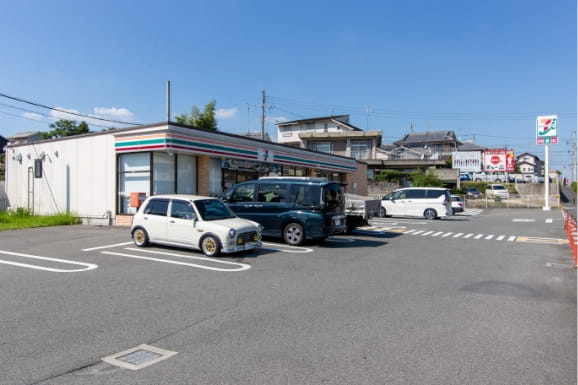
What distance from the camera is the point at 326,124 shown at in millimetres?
53219

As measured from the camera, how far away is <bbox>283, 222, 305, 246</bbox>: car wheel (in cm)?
1236

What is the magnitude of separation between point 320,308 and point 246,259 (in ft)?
13.7

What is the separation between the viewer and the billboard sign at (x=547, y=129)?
1436 inches

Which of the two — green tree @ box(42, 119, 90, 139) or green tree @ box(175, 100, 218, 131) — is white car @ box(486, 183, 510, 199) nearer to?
green tree @ box(175, 100, 218, 131)

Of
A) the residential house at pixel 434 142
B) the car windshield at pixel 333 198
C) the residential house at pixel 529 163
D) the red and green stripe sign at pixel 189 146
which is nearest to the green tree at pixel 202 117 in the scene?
the red and green stripe sign at pixel 189 146

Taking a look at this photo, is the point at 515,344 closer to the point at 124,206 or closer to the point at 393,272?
the point at 393,272

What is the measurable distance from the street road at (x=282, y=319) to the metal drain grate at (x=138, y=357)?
1cm

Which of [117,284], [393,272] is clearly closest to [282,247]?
[393,272]

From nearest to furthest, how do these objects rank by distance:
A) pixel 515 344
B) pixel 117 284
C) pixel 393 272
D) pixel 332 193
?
1. pixel 515 344
2. pixel 117 284
3. pixel 393 272
4. pixel 332 193

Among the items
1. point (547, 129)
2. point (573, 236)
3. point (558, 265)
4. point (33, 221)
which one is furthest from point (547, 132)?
point (33, 221)

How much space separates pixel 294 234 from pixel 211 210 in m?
2.72

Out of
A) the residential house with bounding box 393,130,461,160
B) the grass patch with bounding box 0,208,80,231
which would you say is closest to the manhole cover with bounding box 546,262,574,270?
the grass patch with bounding box 0,208,80,231

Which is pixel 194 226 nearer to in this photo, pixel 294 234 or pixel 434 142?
pixel 294 234

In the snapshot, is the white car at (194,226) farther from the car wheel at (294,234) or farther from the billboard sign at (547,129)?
the billboard sign at (547,129)
